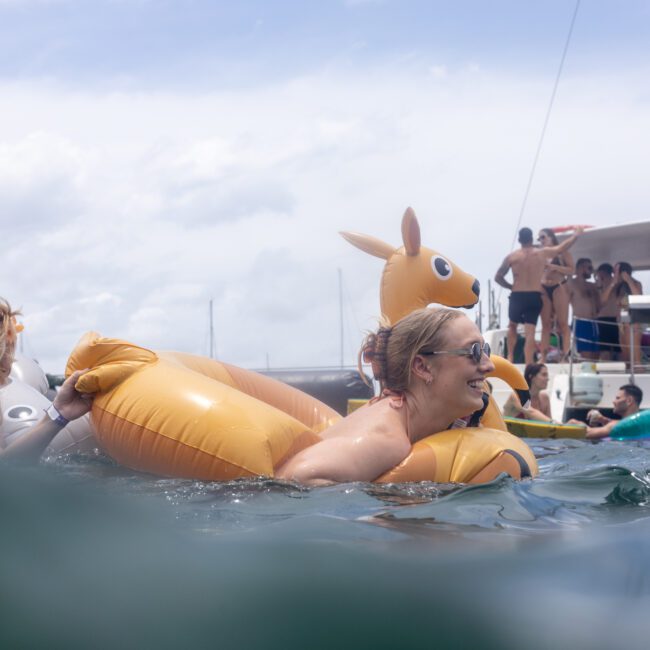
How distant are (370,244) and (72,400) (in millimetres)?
2132

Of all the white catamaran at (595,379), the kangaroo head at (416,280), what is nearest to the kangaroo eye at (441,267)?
the kangaroo head at (416,280)

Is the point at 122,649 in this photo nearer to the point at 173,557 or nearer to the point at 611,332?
the point at 173,557

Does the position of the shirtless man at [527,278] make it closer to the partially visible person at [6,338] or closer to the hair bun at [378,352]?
the hair bun at [378,352]

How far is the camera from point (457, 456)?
118 inches

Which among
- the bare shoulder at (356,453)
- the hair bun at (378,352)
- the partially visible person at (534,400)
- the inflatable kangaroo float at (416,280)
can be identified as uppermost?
the inflatable kangaroo float at (416,280)

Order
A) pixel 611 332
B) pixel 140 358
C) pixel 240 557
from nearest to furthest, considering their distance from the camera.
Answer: pixel 240 557 → pixel 140 358 → pixel 611 332

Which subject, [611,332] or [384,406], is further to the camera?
[611,332]

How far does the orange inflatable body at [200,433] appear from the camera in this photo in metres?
2.95

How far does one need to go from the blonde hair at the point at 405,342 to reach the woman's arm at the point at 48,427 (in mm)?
1151

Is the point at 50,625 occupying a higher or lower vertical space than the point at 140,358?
lower

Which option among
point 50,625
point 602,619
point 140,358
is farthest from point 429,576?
point 140,358

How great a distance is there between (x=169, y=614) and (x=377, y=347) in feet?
6.85

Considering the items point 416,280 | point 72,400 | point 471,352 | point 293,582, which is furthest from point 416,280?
point 293,582

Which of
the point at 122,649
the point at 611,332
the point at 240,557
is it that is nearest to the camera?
the point at 122,649
